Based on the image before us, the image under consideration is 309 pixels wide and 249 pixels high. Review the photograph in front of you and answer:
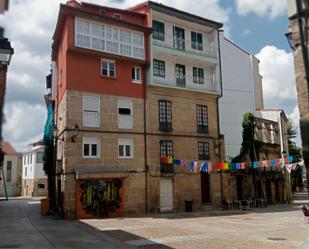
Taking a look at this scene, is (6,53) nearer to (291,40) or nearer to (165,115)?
(291,40)

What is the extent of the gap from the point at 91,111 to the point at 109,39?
4698 millimetres

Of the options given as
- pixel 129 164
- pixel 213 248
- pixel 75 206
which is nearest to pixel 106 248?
pixel 213 248

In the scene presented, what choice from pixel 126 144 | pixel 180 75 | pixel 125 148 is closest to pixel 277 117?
pixel 180 75

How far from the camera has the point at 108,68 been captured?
23219 mm

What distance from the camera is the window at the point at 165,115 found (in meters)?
24.7

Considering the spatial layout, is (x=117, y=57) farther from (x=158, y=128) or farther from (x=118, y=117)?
(x=158, y=128)

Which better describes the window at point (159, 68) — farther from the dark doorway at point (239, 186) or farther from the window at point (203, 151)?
the dark doorway at point (239, 186)

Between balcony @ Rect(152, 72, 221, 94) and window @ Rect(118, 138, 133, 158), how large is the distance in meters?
4.41

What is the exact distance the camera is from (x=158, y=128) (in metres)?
24.4

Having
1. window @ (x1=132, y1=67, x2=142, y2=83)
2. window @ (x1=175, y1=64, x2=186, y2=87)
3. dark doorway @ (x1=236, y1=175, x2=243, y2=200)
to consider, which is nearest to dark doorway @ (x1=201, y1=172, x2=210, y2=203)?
dark doorway @ (x1=236, y1=175, x2=243, y2=200)

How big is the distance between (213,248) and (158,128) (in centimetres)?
1367

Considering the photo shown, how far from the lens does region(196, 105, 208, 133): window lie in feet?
86.9

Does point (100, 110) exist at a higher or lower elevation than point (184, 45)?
lower

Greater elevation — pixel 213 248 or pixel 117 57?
pixel 117 57
